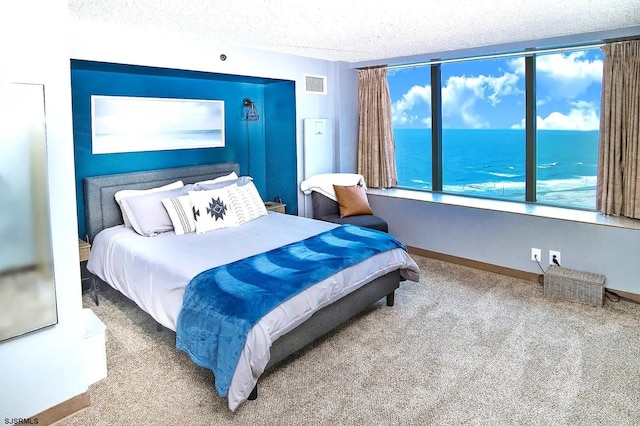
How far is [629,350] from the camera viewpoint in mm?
2922

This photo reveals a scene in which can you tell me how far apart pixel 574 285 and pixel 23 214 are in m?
3.95

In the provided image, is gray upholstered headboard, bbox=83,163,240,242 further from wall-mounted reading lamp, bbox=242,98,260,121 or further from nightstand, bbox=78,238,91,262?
wall-mounted reading lamp, bbox=242,98,260,121

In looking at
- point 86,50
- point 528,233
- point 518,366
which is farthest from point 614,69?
point 86,50

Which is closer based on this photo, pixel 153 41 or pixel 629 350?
pixel 629 350

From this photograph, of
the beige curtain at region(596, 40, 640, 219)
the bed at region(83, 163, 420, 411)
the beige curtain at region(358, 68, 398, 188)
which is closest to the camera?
the bed at region(83, 163, 420, 411)

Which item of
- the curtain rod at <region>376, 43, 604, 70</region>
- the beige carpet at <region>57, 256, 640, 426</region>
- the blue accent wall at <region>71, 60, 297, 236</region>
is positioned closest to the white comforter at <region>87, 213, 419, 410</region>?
the beige carpet at <region>57, 256, 640, 426</region>

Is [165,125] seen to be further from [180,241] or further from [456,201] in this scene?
[456,201]

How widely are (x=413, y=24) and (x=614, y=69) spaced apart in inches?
71.3

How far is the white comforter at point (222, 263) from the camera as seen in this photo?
237cm

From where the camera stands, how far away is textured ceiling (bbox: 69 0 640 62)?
2953 mm

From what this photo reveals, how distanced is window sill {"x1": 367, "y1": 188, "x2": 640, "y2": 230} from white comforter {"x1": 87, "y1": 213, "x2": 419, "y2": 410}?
4.62 ft

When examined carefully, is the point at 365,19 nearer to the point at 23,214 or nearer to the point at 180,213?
the point at 180,213

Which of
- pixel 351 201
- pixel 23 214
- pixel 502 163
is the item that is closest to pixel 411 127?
pixel 502 163

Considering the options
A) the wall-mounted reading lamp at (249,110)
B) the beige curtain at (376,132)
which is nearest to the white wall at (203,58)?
the beige curtain at (376,132)
